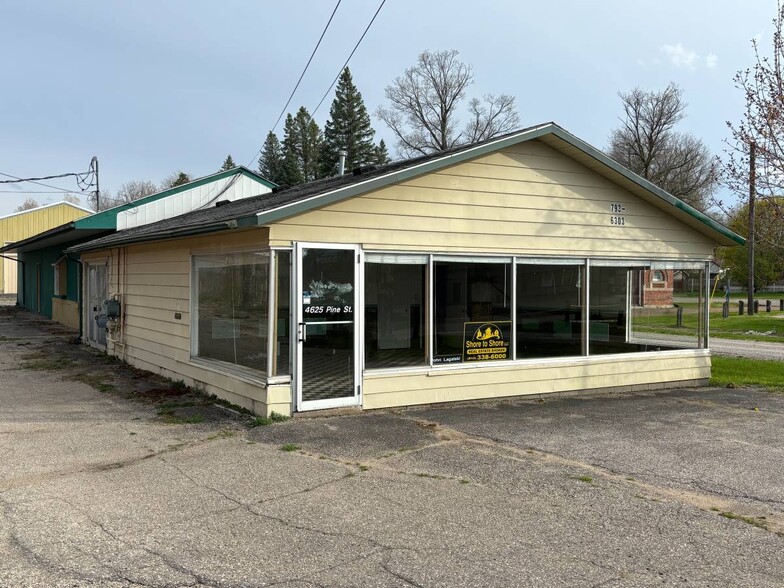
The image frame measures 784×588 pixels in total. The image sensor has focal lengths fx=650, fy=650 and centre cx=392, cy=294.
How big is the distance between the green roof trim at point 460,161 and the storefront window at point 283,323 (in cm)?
58

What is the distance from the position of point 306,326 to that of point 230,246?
5.68 feet

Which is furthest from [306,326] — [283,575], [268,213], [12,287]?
[12,287]

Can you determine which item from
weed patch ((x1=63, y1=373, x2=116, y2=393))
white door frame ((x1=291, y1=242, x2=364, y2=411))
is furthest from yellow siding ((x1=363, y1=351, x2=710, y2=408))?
weed patch ((x1=63, y1=373, x2=116, y2=393))

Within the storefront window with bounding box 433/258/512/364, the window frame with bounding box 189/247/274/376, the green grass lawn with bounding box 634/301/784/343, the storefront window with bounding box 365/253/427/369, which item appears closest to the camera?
the window frame with bounding box 189/247/274/376

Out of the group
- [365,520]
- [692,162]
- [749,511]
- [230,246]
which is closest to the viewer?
[365,520]

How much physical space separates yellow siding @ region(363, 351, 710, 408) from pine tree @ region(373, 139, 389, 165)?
46.2 m

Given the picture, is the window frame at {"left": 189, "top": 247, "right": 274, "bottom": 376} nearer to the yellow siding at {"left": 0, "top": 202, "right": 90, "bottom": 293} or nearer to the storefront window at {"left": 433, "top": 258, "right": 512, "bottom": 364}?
the storefront window at {"left": 433, "top": 258, "right": 512, "bottom": 364}

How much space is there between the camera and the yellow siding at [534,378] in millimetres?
8508

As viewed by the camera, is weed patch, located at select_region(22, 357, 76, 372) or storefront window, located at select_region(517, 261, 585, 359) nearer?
storefront window, located at select_region(517, 261, 585, 359)

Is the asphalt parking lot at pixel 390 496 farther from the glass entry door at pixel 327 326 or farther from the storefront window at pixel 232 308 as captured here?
the storefront window at pixel 232 308

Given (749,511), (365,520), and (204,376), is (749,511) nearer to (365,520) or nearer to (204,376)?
(365,520)

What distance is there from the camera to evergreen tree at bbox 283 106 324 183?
5838cm

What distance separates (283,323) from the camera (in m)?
7.84

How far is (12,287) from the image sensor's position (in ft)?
160
